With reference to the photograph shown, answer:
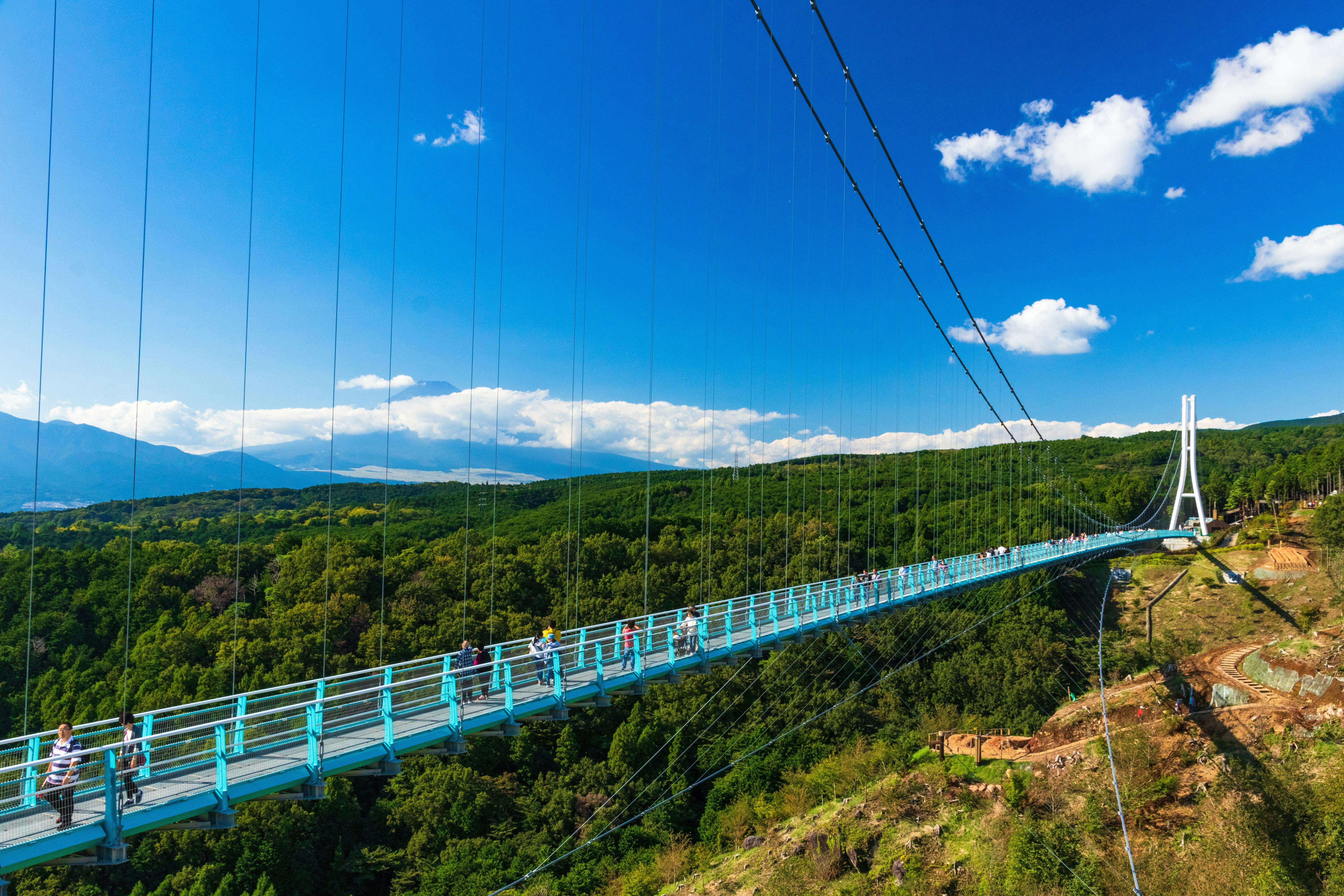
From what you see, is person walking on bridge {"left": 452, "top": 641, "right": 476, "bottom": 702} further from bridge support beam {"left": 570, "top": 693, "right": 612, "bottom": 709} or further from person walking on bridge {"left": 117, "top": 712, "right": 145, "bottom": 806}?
person walking on bridge {"left": 117, "top": 712, "right": 145, "bottom": 806}

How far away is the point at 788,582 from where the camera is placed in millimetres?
54844

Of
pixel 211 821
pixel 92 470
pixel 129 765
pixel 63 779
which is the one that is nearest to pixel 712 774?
pixel 211 821

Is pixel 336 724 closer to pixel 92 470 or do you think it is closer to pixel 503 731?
pixel 503 731

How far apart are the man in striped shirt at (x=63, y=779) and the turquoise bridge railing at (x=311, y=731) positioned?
2.6 inches

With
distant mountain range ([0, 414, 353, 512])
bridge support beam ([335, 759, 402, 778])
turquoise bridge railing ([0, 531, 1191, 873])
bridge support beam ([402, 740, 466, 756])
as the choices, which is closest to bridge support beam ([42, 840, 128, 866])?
turquoise bridge railing ([0, 531, 1191, 873])

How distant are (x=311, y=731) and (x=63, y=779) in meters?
2.17

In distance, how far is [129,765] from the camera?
24.3 feet

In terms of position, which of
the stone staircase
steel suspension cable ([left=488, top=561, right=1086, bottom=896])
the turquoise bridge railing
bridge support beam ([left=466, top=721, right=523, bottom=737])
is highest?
the turquoise bridge railing

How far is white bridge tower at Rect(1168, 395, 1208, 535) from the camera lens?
7300 centimetres

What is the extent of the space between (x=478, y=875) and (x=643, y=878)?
8.29 metres

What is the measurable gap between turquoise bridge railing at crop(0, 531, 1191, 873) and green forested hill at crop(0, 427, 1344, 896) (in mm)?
14993

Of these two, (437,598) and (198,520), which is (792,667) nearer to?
(437,598)

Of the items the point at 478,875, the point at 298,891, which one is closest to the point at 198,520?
the point at 298,891

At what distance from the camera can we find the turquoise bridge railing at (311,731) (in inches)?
275
